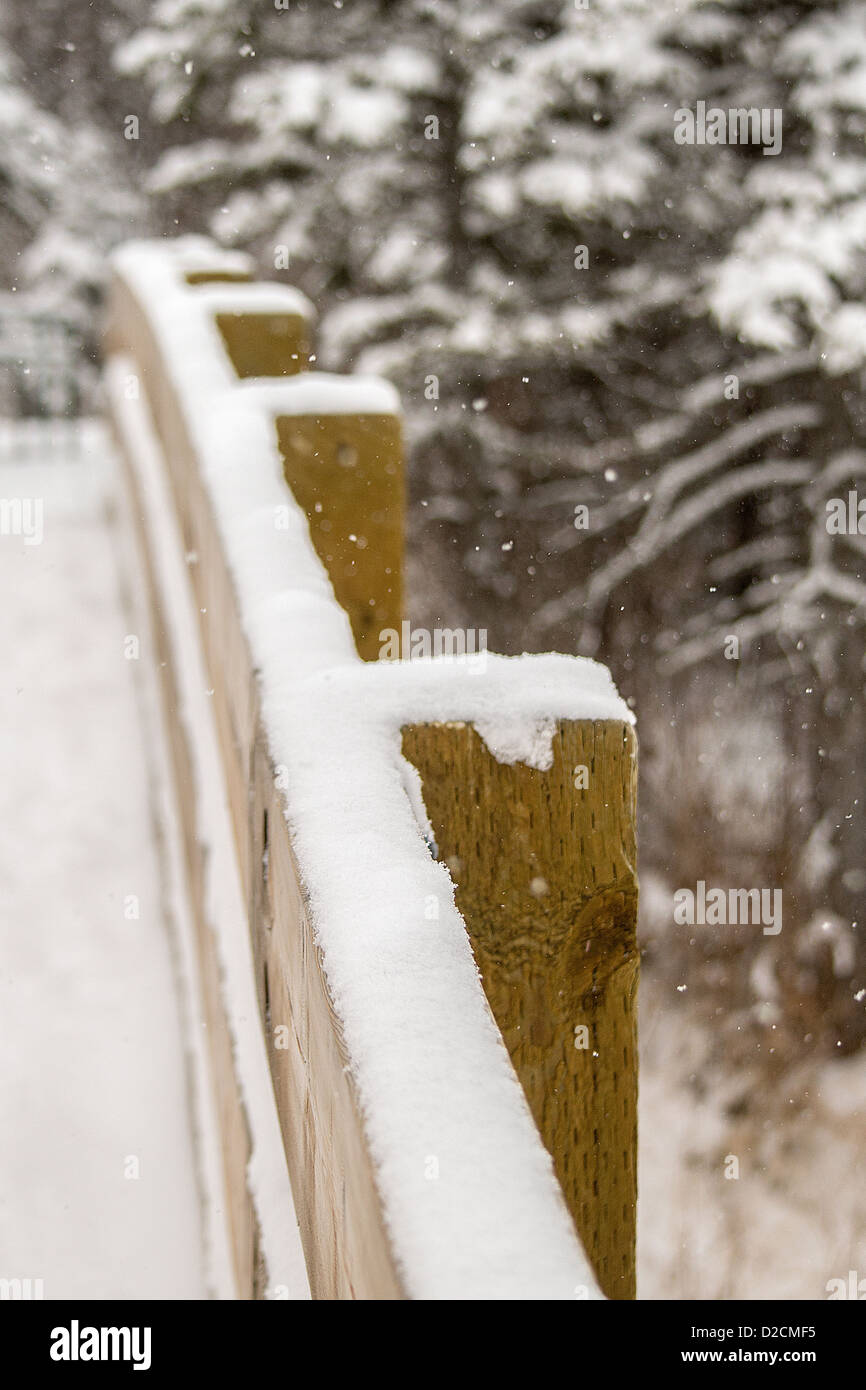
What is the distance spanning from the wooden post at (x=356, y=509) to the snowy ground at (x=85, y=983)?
1359mm

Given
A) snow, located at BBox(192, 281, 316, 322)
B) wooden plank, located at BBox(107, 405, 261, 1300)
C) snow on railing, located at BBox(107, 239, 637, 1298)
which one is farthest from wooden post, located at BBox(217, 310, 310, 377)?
snow on railing, located at BBox(107, 239, 637, 1298)

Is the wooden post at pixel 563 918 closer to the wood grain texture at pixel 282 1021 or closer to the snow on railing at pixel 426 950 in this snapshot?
the snow on railing at pixel 426 950

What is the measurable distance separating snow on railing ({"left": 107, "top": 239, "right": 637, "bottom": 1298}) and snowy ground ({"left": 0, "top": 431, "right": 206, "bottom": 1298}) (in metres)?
0.51

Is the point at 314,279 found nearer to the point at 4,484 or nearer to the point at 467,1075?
the point at 4,484

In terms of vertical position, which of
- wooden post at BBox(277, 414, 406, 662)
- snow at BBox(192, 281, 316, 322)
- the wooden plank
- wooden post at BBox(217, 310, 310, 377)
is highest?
snow at BBox(192, 281, 316, 322)

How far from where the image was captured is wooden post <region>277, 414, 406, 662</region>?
3.01 metres

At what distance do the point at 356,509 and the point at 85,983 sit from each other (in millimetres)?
1666

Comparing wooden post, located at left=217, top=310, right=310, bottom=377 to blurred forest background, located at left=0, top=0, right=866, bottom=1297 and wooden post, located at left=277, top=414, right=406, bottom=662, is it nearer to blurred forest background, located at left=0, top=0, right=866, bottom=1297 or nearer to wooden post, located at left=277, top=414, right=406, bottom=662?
wooden post, located at left=277, top=414, right=406, bottom=662

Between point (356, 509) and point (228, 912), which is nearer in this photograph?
point (228, 912)

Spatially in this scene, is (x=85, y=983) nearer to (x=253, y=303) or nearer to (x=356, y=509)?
(x=356, y=509)

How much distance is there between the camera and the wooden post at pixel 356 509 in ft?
9.87

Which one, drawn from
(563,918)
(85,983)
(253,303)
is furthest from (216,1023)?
(253,303)

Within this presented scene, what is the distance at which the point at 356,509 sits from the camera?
9.93 ft

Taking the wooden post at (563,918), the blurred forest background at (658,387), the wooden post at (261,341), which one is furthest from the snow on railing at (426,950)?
the blurred forest background at (658,387)
